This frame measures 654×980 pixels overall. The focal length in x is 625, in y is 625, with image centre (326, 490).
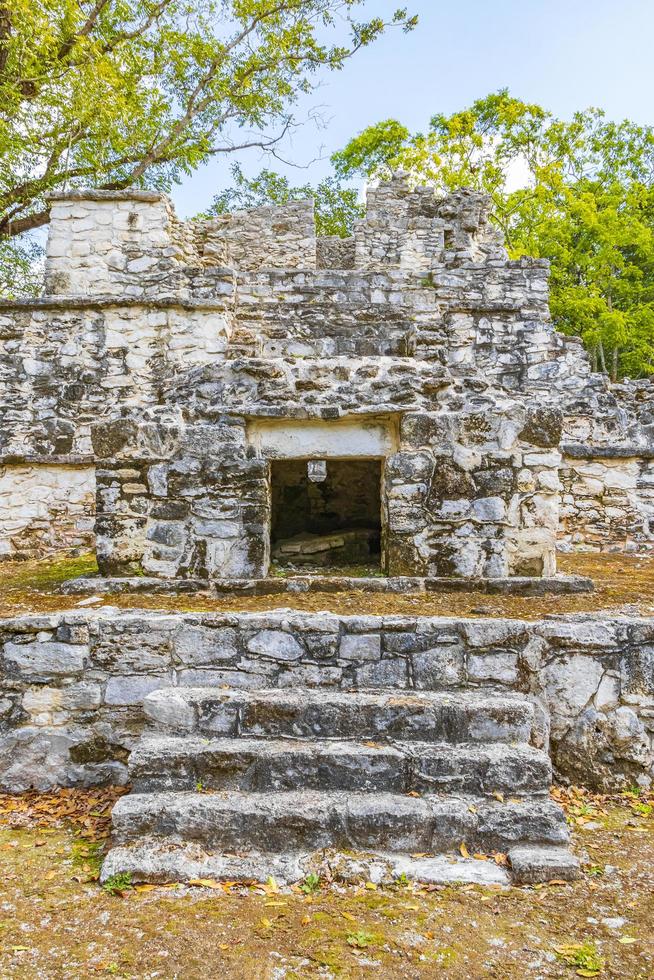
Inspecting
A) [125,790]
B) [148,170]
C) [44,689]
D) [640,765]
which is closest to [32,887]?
[125,790]

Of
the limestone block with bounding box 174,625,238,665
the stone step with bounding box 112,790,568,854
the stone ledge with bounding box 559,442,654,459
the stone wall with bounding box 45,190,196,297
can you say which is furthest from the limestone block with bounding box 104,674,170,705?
the stone wall with bounding box 45,190,196,297

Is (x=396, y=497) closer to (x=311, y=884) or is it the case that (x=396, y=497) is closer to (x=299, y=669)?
(x=299, y=669)

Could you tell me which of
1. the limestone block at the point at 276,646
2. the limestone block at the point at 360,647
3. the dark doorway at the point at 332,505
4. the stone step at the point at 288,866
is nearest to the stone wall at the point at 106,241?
the dark doorway at the point at 332,505

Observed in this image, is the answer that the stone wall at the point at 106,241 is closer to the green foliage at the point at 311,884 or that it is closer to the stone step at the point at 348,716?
the stone step at the point at 348,716

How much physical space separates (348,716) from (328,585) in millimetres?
1273

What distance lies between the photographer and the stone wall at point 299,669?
318 centimetres

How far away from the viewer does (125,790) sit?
3.23 m

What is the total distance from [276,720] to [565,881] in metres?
1.35

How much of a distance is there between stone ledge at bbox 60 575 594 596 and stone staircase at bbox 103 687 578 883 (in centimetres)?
103

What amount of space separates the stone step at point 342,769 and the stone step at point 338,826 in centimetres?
12

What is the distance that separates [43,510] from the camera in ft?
23.0

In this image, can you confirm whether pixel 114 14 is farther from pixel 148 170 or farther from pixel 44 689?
pixel 44 689

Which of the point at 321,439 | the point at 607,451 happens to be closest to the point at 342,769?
the point at 321,439

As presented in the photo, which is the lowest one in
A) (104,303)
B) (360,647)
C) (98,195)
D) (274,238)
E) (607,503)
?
(360,647)
